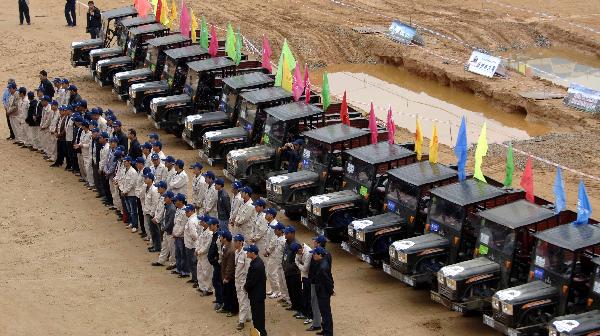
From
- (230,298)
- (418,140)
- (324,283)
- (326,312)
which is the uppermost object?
(418,140)

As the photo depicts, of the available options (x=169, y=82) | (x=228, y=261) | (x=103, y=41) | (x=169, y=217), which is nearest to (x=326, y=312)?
(x=228, y=261)

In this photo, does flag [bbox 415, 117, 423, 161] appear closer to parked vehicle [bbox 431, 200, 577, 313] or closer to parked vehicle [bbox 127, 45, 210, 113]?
parked vehicle [bbox 431, 200, 577, 313]

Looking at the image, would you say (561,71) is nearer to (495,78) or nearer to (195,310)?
(495,78)

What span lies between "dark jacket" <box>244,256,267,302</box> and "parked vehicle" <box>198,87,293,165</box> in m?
8.18

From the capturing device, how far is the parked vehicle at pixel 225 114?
27609 millimetres

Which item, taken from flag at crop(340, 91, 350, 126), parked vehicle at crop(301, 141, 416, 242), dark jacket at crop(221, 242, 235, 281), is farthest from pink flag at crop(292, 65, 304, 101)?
dark jacket at crop(221, 242, 235, 281)

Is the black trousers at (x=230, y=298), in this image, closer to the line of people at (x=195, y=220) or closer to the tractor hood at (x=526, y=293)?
the line of people at (x=195, y=220)

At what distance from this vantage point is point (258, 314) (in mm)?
18844

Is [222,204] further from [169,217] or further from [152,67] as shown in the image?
[152,67]

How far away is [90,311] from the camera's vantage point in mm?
20422

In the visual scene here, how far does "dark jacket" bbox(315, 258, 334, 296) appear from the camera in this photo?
18531 mm

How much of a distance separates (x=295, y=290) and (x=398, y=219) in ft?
8.58

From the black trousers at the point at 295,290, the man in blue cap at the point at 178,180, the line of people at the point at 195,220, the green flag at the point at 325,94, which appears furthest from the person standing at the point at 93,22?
the black trousers at the point at 295,290

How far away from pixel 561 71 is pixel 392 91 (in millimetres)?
5789
